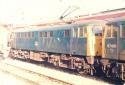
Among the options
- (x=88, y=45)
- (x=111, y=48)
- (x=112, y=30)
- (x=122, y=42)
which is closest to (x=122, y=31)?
(x=122, y=42)

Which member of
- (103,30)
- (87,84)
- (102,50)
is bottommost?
(87,84)

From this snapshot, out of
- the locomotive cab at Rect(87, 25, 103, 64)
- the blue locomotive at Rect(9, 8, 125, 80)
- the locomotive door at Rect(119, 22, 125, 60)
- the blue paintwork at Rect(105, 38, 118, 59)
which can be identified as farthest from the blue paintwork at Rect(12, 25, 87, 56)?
the locomotive door at Rect(119, 22, 125, 60)

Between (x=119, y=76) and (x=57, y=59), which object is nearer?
(x=119, y=76)

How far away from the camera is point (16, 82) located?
15047 millimetres

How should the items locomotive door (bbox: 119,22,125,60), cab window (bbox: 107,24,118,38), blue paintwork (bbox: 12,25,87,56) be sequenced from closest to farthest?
locomotive door (bbox: 119,22,125,60), cab window (bbox: 107,24,118,38), blue paintwork (bbox: 12,25,87,56)

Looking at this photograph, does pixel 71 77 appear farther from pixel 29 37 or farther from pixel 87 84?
pixel 29 37

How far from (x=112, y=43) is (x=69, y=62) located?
5195 millimetres

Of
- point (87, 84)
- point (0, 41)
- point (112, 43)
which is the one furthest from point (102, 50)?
point (0, 41)

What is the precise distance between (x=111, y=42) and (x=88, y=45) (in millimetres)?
2320

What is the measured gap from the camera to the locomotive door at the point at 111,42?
48.2ft

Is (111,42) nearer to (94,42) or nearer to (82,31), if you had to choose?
(94,42)

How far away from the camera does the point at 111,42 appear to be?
15.1 meters

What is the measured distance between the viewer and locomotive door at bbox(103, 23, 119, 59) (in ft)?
48.2

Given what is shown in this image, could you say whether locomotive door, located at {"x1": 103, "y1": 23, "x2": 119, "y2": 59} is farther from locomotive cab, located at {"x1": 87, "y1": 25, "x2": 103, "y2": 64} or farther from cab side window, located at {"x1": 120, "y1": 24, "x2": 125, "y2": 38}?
locomotive cab, located at {"x1": 87, "y1": 25, "x2": 103, "y2": 64}
